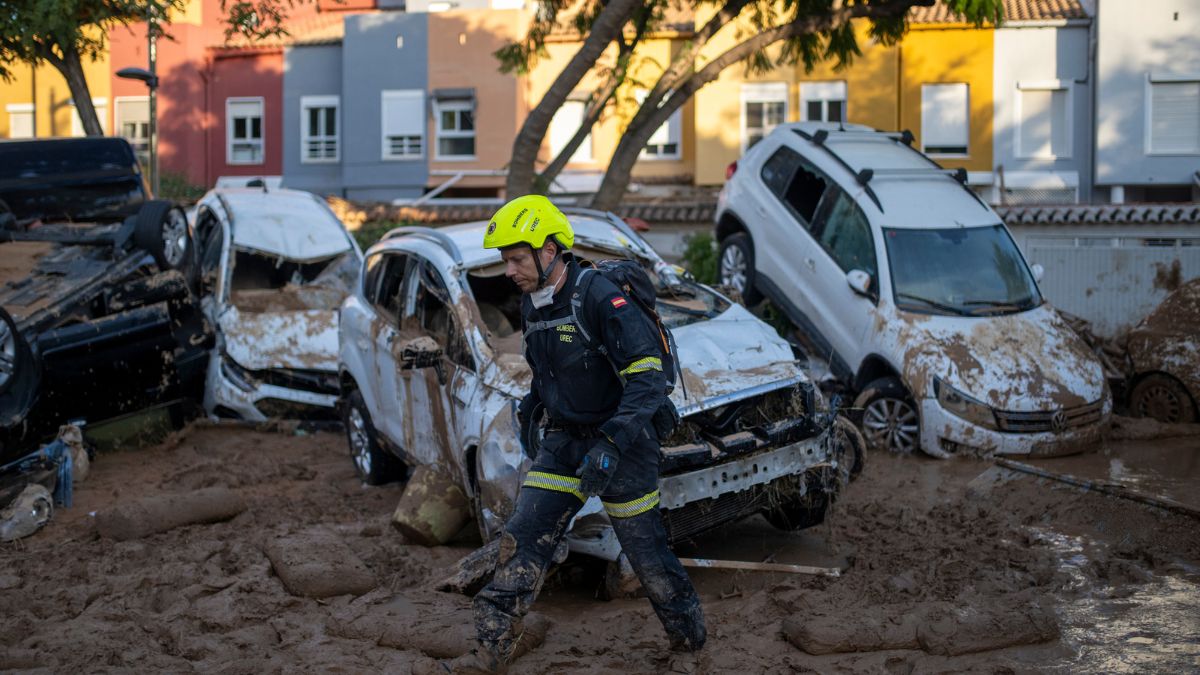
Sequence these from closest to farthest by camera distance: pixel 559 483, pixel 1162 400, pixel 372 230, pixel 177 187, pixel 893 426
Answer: pixel 559 483 < pixel 893 426 < pixel 1162 400 < pixel 372 230 < pixel 177 187

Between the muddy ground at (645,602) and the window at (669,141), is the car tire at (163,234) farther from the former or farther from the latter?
the window at (669,141)

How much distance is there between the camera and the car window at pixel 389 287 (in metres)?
8.48

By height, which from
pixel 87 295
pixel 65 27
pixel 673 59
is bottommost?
pixel 87 295

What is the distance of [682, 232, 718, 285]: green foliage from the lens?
15.1m

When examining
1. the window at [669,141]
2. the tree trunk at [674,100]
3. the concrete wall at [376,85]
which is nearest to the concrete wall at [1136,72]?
the window at [669,141]

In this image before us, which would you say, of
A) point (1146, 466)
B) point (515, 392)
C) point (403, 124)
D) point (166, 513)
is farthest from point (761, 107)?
point (515, 392)

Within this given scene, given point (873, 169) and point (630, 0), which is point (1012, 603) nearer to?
point (873, 169)

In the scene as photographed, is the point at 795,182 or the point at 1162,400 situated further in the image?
the point at 795,182

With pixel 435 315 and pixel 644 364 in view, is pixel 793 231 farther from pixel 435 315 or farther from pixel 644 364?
pixel 644 364

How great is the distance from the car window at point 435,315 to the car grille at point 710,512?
168cm

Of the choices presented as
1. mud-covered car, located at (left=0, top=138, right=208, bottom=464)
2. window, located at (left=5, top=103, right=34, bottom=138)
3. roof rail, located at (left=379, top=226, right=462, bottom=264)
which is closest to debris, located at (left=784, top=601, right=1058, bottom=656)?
roof rail, located at (left=379, top=226, right=462, bottom=264)

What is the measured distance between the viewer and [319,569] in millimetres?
6586

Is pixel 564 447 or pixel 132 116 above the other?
pixel 132 116

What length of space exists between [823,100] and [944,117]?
3026 mm
